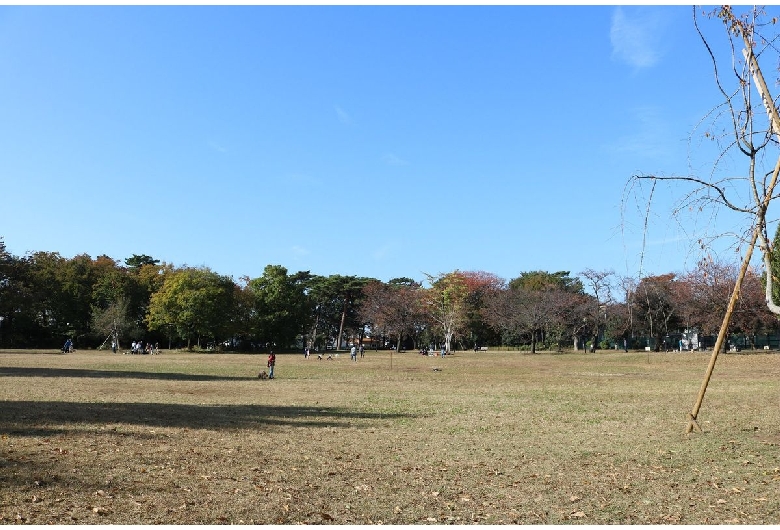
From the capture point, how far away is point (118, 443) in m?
10.3

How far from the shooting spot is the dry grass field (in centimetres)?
689

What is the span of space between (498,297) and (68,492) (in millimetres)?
75437

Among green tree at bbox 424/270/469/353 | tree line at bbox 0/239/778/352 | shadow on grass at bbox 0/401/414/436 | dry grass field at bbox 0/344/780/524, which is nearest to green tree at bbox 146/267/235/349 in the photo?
tree line at bbox 0/239/778/352

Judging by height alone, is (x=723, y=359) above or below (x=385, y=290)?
below

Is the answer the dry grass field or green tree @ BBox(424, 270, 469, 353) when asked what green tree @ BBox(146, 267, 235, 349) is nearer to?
green tree @ BBox(424, 270, 469, 353)

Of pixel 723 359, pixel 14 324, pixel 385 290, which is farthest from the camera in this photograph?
pixel 385 290

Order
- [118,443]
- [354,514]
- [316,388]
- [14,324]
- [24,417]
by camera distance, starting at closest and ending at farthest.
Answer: [354,514], [118,443], [24,417], [316,388], [14,324]

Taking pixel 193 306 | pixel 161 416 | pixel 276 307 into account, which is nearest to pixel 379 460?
pixel 161 416

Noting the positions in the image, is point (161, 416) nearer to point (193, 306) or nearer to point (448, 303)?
point (193, 306)

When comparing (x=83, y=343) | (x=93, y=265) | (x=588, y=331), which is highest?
(x=93, y=265)

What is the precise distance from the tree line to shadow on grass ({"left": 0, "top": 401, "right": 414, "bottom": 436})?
50.7 metres

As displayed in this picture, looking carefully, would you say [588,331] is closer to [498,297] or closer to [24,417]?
[498,297]

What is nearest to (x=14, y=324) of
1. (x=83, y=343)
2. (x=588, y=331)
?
(x=83, y=343)

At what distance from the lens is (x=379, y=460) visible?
1008 cm
